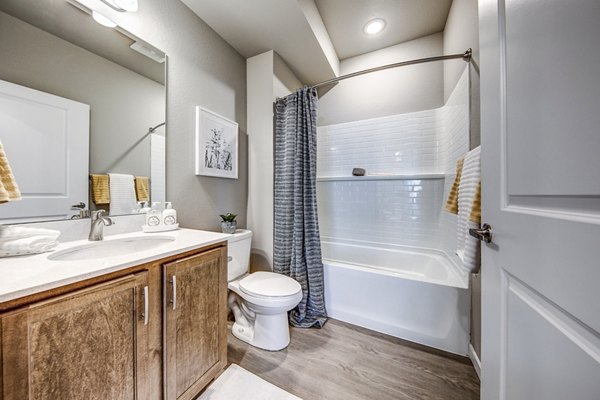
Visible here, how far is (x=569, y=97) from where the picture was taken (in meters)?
0.45

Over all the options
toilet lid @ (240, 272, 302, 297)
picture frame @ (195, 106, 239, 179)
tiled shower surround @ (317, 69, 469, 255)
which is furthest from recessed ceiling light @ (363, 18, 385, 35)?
toilet lid @ (240, 272, 302, 297)

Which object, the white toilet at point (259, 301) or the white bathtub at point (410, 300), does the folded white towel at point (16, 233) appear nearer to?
the white toilet at point (259, 301)

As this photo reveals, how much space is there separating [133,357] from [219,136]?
4.85 feet

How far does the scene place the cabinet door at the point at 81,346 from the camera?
1.72 feet

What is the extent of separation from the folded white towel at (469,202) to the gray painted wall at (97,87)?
6.01 feet

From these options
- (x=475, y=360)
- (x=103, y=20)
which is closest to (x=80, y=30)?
(x=103, y=20)

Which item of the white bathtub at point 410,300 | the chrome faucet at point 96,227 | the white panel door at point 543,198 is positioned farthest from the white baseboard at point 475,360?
the chrome faucet at point 96,227

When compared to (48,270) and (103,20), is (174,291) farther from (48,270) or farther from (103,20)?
(103,20)

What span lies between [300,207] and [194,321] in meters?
1.09

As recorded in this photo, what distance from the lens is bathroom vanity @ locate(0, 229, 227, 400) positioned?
0.54 meters

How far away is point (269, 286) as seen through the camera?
4.75ft

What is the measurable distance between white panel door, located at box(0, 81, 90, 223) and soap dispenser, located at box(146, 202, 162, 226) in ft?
0.95

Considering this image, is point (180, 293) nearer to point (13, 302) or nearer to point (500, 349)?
point (13, 302)

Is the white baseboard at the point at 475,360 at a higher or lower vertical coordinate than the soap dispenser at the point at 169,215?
lower
